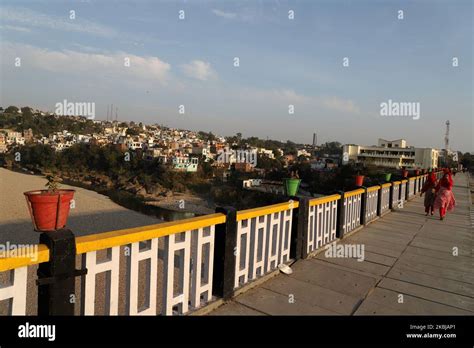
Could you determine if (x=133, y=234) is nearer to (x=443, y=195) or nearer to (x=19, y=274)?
(x=19, y=274)

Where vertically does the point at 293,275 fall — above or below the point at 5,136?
below

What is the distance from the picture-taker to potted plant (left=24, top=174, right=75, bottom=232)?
1.99 m

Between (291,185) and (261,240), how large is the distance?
3.90 ft

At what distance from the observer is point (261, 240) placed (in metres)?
3.97

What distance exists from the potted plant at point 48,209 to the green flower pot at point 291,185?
327 cm

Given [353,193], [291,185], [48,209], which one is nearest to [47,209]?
[48,209]

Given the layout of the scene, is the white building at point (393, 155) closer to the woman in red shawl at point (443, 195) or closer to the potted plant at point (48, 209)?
the woman in red shawl at point (443, 195)

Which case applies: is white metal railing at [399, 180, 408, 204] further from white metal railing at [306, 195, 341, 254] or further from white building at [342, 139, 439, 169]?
white building at [342, 139, 439, 169]

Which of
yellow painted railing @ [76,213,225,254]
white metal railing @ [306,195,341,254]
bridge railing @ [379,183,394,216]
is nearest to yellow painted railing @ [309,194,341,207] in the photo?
white metal railing @ [306,195,341,254]

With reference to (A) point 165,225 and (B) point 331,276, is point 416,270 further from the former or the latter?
(A) point 165,225

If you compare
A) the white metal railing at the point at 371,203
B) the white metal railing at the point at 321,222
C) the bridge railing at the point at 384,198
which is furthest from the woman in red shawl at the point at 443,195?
the white metal railing at the point at 321,222
